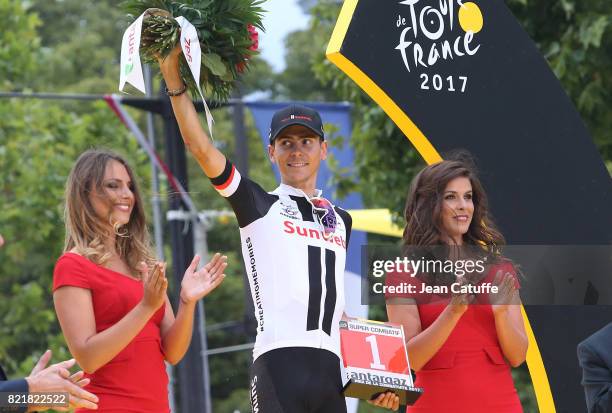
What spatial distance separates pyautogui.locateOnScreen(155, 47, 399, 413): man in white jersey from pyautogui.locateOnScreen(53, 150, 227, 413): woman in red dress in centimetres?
21

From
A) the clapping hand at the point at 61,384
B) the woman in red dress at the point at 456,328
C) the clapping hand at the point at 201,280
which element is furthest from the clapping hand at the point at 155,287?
the woman in red dress at the point at 456,328

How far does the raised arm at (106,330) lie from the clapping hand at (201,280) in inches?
5.8

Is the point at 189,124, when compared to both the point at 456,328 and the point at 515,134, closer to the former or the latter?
the point at 456,328

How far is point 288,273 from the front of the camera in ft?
13.9

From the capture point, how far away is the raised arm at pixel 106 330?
407 centimetres

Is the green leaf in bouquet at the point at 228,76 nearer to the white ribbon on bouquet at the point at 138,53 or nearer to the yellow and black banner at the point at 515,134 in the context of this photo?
the white ribbon on bouquet at the point at 138,53

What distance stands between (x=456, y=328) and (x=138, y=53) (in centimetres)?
162

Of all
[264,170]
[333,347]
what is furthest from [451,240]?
[264,170]

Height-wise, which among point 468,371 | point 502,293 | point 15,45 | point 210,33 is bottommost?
point 468,371

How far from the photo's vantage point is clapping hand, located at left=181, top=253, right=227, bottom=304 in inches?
167

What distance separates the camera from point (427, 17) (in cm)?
523

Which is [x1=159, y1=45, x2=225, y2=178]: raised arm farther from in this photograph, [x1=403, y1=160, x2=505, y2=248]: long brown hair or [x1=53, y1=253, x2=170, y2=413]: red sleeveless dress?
[x1=403, y1=160, x2=505, y2=248]: long brown hair

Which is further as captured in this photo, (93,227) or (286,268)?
(93,227)

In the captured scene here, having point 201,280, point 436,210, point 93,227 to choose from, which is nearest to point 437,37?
point 436,210
